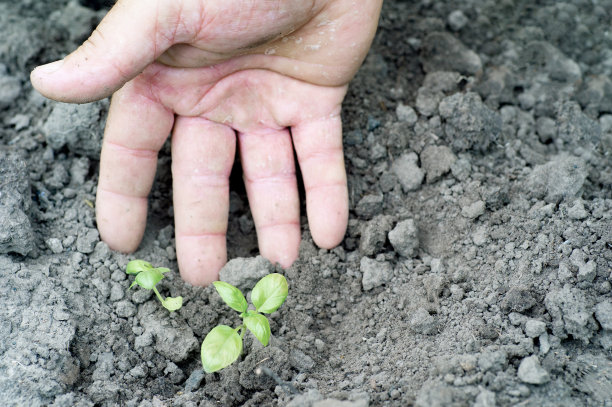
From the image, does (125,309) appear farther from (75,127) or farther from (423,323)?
(423,323)

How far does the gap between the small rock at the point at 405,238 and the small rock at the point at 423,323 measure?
0.41 meters

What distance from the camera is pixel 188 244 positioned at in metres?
3.06

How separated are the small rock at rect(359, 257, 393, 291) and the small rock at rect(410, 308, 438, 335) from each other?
321mm

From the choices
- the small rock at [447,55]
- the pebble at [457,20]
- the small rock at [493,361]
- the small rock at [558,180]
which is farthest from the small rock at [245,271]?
the pebble at [457,20]

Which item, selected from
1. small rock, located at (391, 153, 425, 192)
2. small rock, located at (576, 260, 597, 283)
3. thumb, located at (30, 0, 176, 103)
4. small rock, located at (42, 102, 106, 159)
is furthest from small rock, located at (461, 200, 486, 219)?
small rock, located at (42, 102, 106, 159)

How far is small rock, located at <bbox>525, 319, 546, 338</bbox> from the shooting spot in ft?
7.93

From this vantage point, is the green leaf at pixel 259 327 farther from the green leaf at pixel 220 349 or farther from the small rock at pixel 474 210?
the small rock at pixel 474 210

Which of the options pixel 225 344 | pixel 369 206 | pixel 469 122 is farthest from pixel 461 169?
pixel 225 344

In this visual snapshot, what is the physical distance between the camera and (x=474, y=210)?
3.01 meters

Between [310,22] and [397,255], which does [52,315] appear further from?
[310,22]

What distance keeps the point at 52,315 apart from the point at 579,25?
3.67 metres

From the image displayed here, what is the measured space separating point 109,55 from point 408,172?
1.66 metres

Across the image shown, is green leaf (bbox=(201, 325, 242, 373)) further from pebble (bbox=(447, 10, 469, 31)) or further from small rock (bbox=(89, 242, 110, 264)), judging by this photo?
pebble (bbox=(447, 10, 469, 31))

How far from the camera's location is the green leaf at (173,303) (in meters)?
2.72
